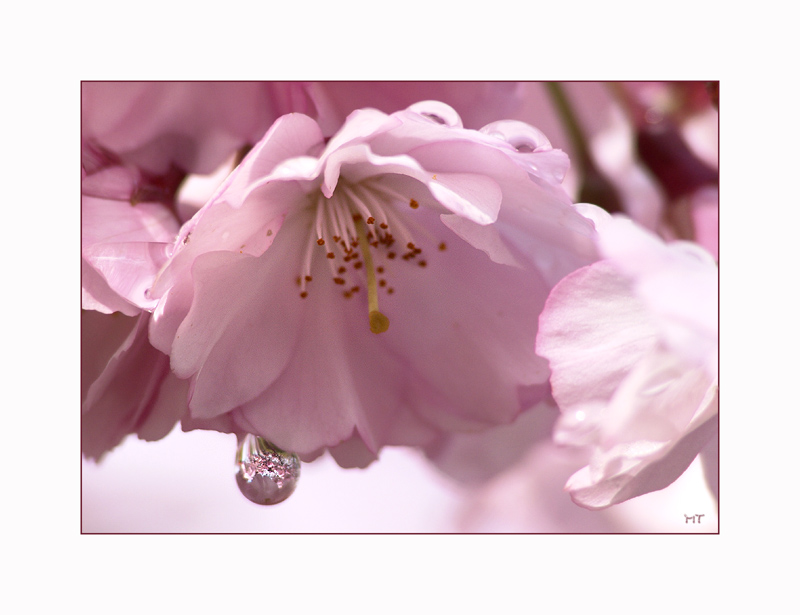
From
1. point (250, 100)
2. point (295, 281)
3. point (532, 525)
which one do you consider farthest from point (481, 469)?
point (250, 100)

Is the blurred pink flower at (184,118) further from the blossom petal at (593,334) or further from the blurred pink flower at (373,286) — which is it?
the blossom petal at (593,334)

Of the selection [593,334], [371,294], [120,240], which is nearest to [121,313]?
[120,240]

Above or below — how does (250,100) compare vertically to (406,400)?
above

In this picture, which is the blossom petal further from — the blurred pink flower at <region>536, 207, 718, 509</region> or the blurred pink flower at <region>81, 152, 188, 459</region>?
the blurred pink flower at <region>81, 152, 188, 459</region>

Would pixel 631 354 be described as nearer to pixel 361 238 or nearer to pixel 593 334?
pixel 593 334

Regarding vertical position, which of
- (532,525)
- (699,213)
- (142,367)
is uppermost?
(699,213)

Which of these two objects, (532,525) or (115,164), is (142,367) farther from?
(532,525)

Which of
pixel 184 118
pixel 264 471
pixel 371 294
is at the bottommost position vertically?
pixel 264 471
